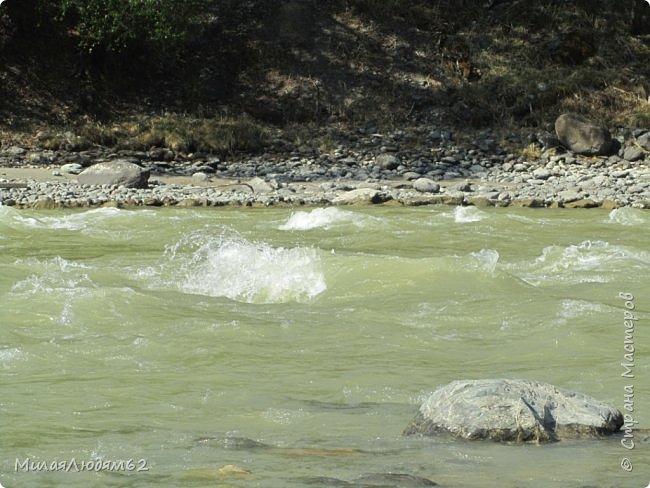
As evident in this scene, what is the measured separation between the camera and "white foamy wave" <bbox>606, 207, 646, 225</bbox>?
14.2m

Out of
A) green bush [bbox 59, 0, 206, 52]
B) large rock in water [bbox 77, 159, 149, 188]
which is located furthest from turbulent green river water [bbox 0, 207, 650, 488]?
green bush [bbox 59, 0, 206, 52]

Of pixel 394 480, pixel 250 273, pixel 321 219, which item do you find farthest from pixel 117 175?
pixel 394 480

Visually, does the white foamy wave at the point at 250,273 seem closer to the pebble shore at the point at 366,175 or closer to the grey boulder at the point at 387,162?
the pebble shore at the point at 366,175

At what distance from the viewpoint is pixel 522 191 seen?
18.0 metres

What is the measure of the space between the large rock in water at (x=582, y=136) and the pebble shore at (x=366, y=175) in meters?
0.24

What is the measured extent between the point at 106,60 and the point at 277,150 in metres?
5.46

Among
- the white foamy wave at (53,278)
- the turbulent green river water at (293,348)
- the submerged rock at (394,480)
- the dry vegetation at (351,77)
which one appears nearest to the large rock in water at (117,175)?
the dry vegetation at (351,77)

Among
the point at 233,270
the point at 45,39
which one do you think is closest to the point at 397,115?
the point at 45,39

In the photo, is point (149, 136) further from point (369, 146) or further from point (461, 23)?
point (461, 23)

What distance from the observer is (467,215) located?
1450 centimetres

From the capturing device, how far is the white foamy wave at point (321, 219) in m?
13.7

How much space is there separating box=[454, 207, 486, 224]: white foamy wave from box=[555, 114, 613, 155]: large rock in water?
7.31 meters

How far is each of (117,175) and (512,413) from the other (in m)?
13.6

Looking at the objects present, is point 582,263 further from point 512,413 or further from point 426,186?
point 426,186
